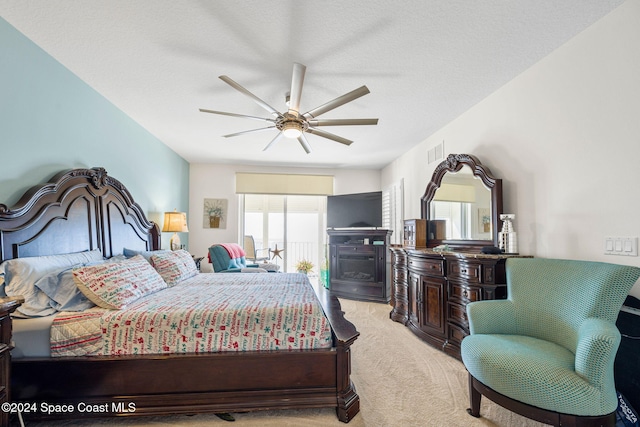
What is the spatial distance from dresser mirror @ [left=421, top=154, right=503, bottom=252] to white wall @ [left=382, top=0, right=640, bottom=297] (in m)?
0.14

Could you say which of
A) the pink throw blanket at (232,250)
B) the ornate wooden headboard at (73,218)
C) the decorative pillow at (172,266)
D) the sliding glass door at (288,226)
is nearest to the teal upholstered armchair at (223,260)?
the pink throw blanket at (232,250)

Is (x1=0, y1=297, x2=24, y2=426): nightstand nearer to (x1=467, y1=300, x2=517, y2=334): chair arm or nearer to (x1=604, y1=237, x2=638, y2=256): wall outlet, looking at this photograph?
(x1=467, y1=300, x2=517, y2=334): chair arm

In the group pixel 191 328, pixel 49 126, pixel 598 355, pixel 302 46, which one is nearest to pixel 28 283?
pixel 191 328

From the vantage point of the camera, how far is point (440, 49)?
214 centimetres

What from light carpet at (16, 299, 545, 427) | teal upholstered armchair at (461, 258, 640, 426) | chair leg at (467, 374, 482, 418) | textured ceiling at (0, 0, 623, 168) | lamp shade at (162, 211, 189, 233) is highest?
textured ceiling at (0, 0, 623, 168)

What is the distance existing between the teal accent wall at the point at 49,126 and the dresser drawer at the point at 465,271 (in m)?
3.59

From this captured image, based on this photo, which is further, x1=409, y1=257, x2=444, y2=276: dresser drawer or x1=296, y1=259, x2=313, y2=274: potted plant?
x1=296, y1=259, x2=313, y2=274: potted plant

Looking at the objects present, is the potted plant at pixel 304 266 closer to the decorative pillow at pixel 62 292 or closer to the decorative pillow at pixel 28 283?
the decorative pillow at pixel 62 292

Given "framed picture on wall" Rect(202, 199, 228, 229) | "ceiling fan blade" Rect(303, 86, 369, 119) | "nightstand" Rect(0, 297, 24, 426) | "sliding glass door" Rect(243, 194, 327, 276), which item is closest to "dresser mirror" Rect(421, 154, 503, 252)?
"ceiling fan blade" Rect(303, 86, 369, 119)

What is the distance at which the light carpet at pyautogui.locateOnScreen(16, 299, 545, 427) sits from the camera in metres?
1.77

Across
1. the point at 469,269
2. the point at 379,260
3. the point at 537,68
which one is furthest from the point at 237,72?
the point at 379,260

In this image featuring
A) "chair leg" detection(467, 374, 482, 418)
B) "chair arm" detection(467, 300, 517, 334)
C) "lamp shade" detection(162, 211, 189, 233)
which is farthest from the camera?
"lamp shade" detection(162, 211, 189, 233)

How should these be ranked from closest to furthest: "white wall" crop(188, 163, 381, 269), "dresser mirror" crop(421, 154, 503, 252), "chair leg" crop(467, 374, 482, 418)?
1. "chair leg" crop(467, 374, 482, 418)
2. "dresser mirror" crop(421, 154, 503, 252)
3. "white wall" crop(188, 163, 381, 269)

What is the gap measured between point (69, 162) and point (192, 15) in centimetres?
172
